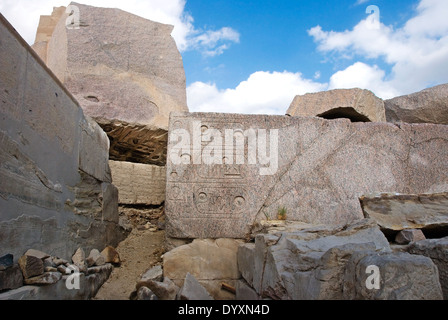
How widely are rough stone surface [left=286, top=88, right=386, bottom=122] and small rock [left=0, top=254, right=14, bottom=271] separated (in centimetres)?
422

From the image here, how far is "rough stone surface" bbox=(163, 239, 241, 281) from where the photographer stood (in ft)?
9.14

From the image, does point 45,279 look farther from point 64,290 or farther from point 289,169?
point 289,169

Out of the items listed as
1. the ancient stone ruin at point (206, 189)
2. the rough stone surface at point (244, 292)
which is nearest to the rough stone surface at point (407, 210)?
the ancient stone ruin at point (206, 189)

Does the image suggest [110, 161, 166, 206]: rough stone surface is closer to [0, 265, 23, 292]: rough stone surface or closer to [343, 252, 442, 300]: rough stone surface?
[0, 265, 23, 292]: rough stone surface

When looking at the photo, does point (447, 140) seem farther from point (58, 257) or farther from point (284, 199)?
point (58, 257)

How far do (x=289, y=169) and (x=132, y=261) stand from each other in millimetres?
1625

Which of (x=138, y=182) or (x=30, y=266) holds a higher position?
(x=138, y=182)

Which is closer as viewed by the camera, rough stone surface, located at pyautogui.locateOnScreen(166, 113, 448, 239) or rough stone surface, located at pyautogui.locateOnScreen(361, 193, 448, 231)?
rough stone surface, located at pyautogui.locateOnScreen(361, 193, 448, 231)

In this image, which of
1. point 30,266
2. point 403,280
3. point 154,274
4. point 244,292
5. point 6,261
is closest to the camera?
point 403,280

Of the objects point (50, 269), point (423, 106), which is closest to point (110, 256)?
point (50, 269)

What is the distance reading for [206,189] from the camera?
3.10 metres

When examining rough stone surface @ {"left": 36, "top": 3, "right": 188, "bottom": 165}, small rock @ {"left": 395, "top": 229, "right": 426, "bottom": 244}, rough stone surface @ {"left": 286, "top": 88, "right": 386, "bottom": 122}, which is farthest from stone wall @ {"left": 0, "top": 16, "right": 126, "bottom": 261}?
rough stone surface @ {"left": 286, "top": 88, "right": 386, "bottom": 122}

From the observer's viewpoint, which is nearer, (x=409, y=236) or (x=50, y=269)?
(x=50, y=269)
